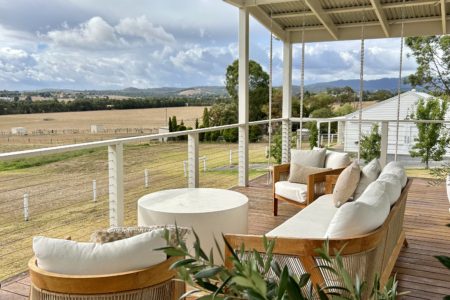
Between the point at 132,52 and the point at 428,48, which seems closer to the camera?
the point at 428,48

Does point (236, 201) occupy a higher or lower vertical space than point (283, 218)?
higher

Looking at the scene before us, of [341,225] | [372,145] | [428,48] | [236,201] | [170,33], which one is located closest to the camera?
[341,225]

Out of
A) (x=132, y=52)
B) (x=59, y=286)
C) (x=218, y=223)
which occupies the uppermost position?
(x=132, y=52)

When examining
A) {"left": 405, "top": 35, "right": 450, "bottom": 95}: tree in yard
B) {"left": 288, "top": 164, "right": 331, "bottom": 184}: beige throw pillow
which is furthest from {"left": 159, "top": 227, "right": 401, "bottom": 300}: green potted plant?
{"left": 405, "top": 35, "right": 450, "bottom": 95}: tree in yard

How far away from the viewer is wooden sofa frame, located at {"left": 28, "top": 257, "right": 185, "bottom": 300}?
1615 millimetres

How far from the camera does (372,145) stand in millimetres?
7613

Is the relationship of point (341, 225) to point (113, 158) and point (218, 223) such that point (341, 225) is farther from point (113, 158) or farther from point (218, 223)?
point (113, 158)

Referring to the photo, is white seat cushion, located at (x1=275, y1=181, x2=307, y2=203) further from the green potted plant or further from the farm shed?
the farm shed

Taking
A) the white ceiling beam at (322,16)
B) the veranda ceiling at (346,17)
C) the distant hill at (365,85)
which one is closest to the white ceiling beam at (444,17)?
the veranda ceiling at (346,17)

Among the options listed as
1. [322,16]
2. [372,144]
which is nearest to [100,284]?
[322,16]

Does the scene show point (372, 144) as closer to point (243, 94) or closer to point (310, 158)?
point (243, 94)

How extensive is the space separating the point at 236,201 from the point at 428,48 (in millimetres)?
9974

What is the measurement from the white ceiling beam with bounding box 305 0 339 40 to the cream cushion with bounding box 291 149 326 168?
7.31ft

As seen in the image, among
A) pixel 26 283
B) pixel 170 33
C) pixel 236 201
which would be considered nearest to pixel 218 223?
pixel 236 201
